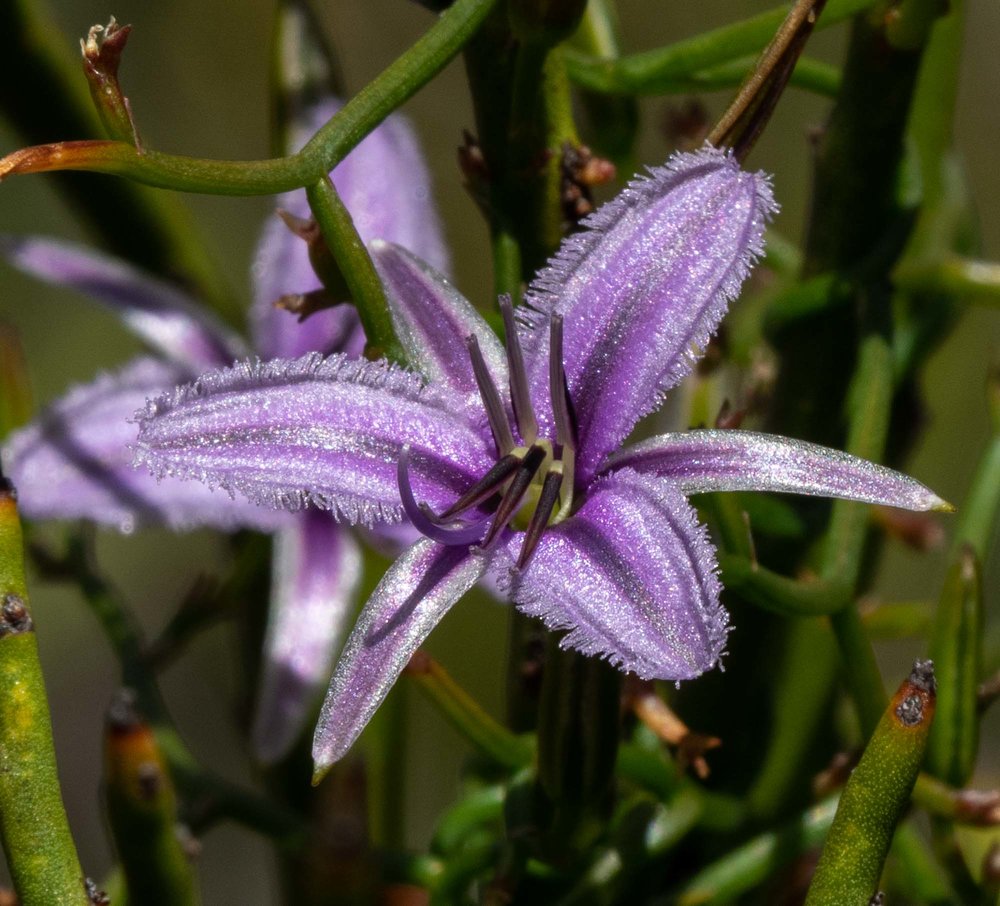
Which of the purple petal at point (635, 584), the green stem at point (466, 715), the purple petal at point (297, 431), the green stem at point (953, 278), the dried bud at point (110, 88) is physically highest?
the dried bud at point (110, 88)

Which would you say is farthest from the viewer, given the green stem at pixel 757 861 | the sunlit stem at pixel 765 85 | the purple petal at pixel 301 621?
the purple petal at pixel 301 621

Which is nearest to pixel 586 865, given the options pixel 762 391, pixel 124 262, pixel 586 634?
pixel 586 634

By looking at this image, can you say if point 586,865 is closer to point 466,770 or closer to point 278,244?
point 466,770

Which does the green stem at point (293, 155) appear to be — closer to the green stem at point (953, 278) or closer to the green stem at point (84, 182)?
the green stem at point (953, 278)

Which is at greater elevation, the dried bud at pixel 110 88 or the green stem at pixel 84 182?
the dried bud at pixel 110 88

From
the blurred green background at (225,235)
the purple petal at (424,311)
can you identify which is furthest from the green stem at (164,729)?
the blurred green background at (225,235)

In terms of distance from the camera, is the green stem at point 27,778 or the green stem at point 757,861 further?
the green stem at point 757,861

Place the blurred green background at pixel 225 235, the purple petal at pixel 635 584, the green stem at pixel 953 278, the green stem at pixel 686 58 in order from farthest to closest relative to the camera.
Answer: the blurred green background at pixel 225 235 < the green stem at pixel 953 278 < the green stem at pixel 686 58 < the purple petal at pixel 635 584

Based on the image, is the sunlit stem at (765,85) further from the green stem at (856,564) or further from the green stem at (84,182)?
the green stem at (84,182)
